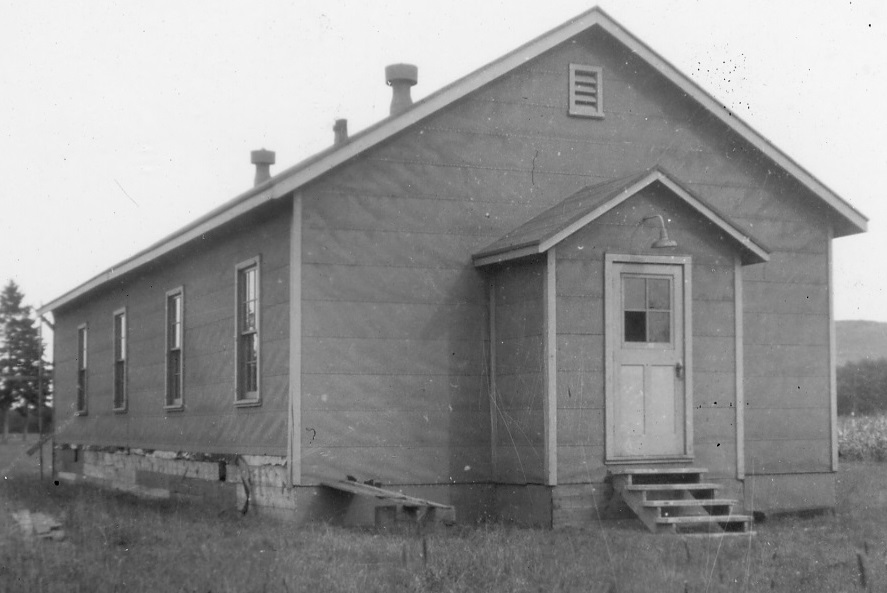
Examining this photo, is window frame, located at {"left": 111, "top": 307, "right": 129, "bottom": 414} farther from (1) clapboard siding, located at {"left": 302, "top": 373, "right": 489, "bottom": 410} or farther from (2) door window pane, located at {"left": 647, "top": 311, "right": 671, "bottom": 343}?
(2) door window pane, located at {"left": 647, "top": 311, "right": 671, "bottom": 343}

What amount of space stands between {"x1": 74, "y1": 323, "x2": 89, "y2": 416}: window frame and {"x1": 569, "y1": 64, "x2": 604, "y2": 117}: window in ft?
43.9

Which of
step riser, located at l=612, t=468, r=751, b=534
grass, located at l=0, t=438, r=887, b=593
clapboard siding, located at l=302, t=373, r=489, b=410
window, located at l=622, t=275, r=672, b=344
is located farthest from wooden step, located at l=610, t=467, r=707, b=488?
clapboard siding, located at l=302, t=373, r=489, b=410

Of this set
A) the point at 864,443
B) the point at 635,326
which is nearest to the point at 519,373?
the point at 635,326

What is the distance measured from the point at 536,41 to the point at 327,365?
4.50 meters

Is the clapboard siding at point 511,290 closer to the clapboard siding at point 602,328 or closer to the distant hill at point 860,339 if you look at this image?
the clapboard siding at point 602,328

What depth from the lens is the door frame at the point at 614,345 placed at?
13312 mm

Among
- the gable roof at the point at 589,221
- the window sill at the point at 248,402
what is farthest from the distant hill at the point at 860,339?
the window sill at the point at 248,402

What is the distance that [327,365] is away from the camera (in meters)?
13.7

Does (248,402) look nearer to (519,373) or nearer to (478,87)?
(519,373)

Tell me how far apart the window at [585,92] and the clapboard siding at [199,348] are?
376 cm

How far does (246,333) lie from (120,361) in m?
7.54

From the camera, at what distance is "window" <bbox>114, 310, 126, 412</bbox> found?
72.5 ft

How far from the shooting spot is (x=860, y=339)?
100000 mm

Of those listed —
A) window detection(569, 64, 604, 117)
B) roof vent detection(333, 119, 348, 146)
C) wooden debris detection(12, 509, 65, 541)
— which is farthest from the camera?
roof vent detection(333, 119, 348, 146)
